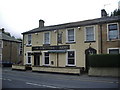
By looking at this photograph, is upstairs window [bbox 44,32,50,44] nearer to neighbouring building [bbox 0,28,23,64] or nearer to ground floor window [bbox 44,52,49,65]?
ground floor window [bbox 44,52,49,65]

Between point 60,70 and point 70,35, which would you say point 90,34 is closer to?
point 70,35

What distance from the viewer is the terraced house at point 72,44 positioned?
805 inches

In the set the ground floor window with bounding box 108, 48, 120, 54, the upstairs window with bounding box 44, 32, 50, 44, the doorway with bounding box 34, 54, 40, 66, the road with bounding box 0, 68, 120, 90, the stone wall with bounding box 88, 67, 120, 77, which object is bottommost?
the road with bounding box 0, 68, 120, 90

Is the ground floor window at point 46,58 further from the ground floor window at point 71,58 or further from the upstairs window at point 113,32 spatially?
the upstairs window at point 113,32

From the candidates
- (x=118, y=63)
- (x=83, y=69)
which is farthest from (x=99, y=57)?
(x=83, y=69)

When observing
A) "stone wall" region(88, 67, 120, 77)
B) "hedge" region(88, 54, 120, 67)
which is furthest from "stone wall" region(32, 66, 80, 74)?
"hedge" region(88, 54, 120, 67)

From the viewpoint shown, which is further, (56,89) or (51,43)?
(51,43)

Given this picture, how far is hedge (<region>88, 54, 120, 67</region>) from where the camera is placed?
17.2 m

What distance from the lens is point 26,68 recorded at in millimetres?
25406

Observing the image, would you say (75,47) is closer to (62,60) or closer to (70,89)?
(62,60)

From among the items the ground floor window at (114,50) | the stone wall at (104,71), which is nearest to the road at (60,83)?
the stone wall at (104,71)

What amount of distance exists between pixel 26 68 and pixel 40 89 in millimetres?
15922

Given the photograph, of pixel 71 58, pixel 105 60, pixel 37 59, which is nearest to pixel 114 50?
pixel 105 60

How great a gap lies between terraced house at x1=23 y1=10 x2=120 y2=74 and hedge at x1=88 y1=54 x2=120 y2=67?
1972 millimetres
